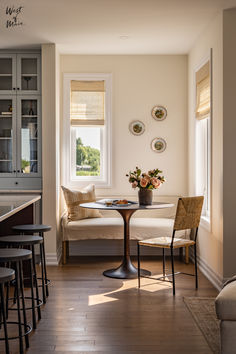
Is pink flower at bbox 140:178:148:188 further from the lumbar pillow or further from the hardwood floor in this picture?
the lumbar pillow

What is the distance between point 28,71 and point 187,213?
9.55ft

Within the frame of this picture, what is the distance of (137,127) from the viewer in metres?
6.56

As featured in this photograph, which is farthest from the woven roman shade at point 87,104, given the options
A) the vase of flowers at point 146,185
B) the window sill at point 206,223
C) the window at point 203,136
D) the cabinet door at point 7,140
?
the window sill at point 206,223

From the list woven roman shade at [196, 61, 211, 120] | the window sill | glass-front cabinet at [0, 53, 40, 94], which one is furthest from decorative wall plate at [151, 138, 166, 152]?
glass-front cabinet at [0, 53, 40, 94]

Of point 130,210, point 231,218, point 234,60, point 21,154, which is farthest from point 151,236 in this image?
point 234,60

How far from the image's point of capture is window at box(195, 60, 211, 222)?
5.29 m

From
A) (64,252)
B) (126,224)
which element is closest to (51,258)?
(64,252)

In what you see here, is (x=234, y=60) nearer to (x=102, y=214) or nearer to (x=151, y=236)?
(x=151, y=236)

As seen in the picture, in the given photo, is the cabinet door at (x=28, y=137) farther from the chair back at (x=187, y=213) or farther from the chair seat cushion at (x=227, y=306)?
the chair seat cushion at (x=227, y=306)

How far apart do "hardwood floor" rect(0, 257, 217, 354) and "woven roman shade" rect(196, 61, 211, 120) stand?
1.94 m

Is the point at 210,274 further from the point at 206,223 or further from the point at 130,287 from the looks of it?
the point at 130,287

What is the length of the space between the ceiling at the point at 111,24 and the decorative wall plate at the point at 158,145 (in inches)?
48.4

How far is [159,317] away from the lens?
12.6 ft

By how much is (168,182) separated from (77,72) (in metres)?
2.05
